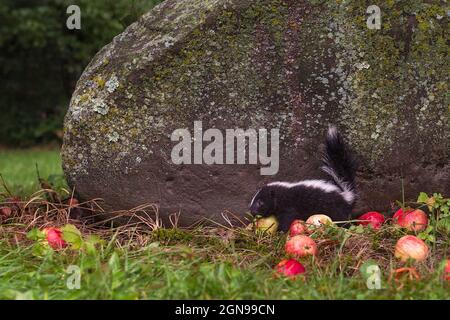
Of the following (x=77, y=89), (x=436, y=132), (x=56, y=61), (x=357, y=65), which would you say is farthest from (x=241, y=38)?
(x=56, y=61)

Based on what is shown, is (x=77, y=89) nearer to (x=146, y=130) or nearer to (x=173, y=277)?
(x=146, y=130)

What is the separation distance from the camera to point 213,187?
4176 millimetres

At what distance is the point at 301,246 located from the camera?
11.3 feet

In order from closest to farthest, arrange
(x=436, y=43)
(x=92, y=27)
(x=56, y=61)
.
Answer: (x=436, y=43), (x=92, y=27), (x=56, y=61)

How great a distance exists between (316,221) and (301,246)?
1.48 feet

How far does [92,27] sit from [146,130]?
24.9ft

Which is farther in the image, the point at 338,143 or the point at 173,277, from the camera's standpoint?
the point at 338,143

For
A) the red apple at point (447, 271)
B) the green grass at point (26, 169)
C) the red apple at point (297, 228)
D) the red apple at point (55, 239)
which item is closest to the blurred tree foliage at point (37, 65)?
the green grass at point (26, 169)

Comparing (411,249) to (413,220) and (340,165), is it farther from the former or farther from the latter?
(340,165)

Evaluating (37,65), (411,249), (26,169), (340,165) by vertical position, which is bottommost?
(26,169)

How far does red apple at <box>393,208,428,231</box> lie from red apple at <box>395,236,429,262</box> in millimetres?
292

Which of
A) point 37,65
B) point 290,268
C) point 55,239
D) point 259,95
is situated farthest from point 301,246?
point 37,65
